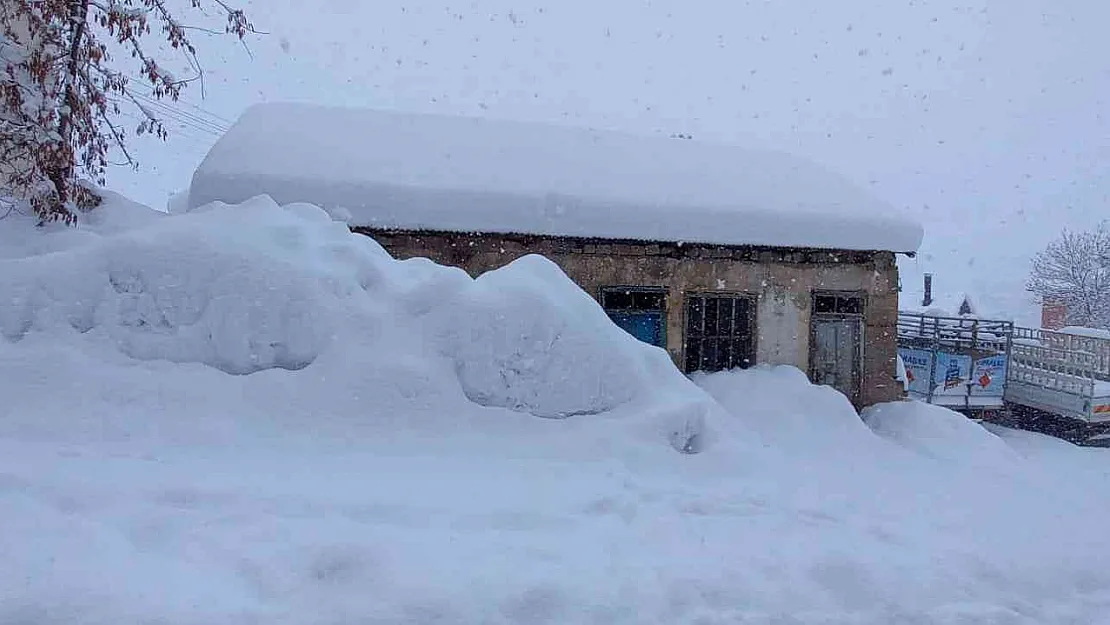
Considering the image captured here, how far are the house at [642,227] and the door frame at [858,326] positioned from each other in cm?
2

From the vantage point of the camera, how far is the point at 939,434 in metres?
9.55

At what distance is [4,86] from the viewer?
6.31 m

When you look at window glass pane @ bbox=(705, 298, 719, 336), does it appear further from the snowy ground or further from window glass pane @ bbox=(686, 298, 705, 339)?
the snowy ground

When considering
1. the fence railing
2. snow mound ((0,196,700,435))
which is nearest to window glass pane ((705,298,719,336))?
snow mound ((0,196,700,435))

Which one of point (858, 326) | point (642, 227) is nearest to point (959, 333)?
point (858, 326)

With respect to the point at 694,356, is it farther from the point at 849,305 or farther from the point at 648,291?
the point at 849,305

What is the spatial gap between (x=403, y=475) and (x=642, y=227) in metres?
6.07

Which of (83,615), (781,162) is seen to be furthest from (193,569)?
(781,162)

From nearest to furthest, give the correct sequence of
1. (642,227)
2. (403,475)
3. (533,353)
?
(403,475), (533,353), (642,227)

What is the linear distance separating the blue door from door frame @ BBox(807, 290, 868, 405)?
2.30 metres

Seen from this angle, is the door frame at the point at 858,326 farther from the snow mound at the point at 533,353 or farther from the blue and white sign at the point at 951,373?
the blue and white sign at the point at 951,373

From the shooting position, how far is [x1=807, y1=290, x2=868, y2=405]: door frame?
10.7m

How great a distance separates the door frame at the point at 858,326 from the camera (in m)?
10.7

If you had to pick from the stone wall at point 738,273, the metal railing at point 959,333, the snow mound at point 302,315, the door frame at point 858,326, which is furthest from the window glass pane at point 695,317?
the metal railing at point 959,333
